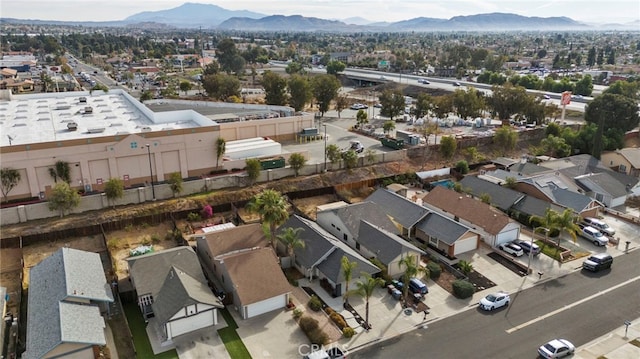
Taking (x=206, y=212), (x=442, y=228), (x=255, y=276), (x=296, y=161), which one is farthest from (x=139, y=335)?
(x=296, y=161)

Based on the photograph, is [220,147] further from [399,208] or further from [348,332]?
[348,332]

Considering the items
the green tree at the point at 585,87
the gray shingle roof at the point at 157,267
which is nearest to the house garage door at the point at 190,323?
the gray shingle roof at the point at 157,267

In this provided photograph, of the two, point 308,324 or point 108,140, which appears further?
point 108,140

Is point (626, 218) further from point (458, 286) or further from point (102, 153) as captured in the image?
point (102, 153)

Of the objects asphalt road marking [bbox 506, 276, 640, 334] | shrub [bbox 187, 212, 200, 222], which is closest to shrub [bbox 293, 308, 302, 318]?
asphalt road marking [bbox 506, 276, 640, 334]

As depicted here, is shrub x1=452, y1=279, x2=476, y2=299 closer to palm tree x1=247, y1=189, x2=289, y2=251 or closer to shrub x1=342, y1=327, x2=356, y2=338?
shrub x1=342, y1=327, x2=356, y2=338

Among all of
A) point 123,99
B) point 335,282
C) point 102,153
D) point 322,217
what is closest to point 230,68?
point 123,99
